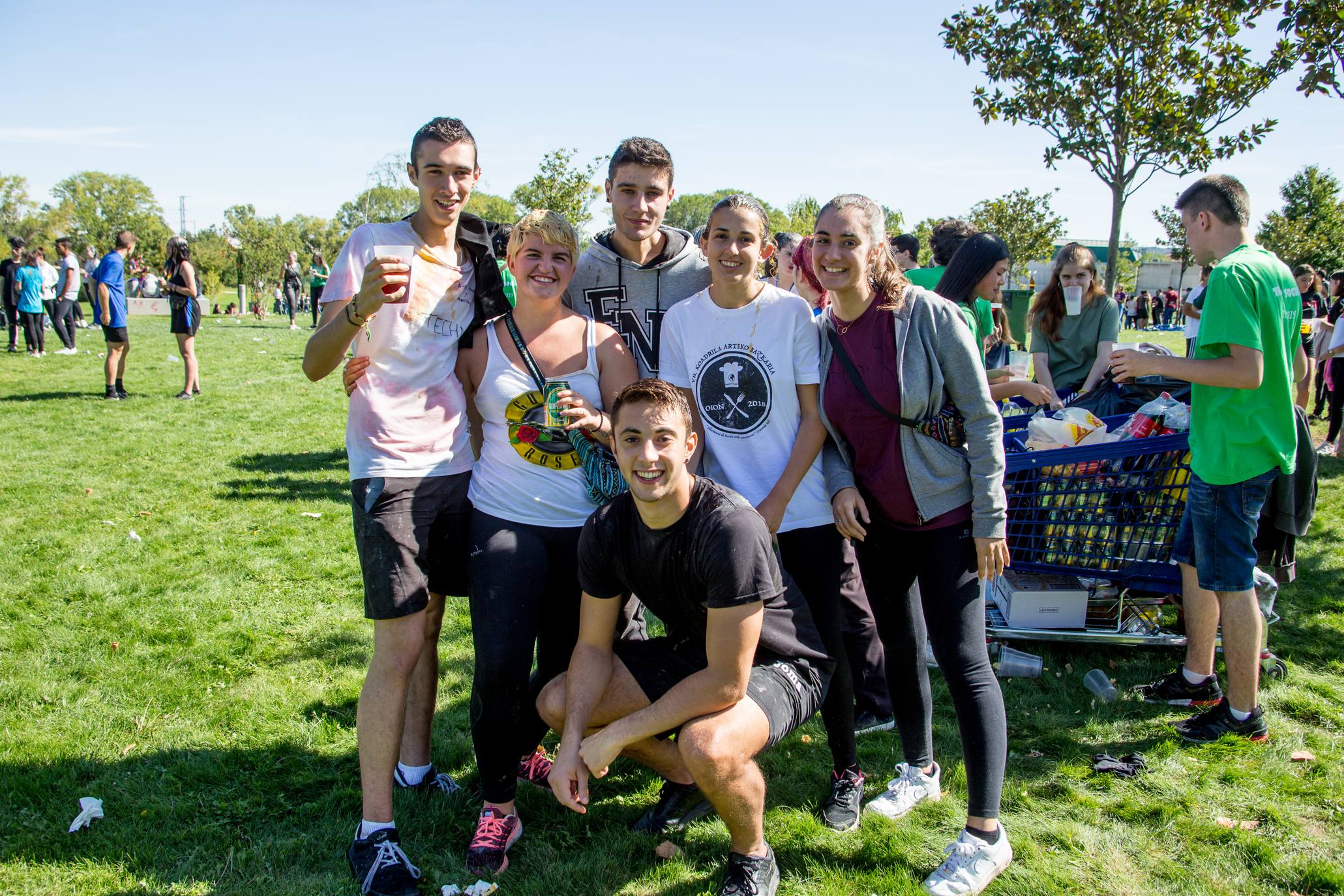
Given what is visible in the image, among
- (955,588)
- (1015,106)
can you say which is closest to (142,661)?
(955,588)

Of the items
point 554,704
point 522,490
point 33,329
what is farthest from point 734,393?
point 33,329

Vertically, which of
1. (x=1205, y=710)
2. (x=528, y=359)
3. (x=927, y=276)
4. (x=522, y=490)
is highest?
(x=927, y=276)

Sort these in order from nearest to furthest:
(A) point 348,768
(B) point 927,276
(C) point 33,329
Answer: (A) point 348,768, (B) point 927,276, (C) point 33,329

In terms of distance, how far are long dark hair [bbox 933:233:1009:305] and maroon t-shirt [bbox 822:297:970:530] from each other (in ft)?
3.97

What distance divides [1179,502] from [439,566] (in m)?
3.46

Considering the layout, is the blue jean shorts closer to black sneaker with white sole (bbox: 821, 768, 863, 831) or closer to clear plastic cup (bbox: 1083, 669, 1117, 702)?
clear plastic cup (bbox: 1083, 669, 1117, 702)

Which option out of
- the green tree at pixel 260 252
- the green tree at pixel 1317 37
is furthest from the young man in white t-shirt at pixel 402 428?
the green tree at pixel 260 252

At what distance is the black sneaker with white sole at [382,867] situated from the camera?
9.07 feet

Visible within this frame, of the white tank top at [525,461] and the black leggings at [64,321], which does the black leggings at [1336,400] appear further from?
the black leggings at [64,321]

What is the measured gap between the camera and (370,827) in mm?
2861

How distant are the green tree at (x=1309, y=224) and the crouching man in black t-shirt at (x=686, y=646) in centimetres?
3762

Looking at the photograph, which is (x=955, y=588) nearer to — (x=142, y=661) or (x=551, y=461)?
(x=551, y=461)

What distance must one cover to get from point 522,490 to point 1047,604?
118 inches

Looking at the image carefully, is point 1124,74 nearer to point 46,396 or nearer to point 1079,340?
point 1079,340
